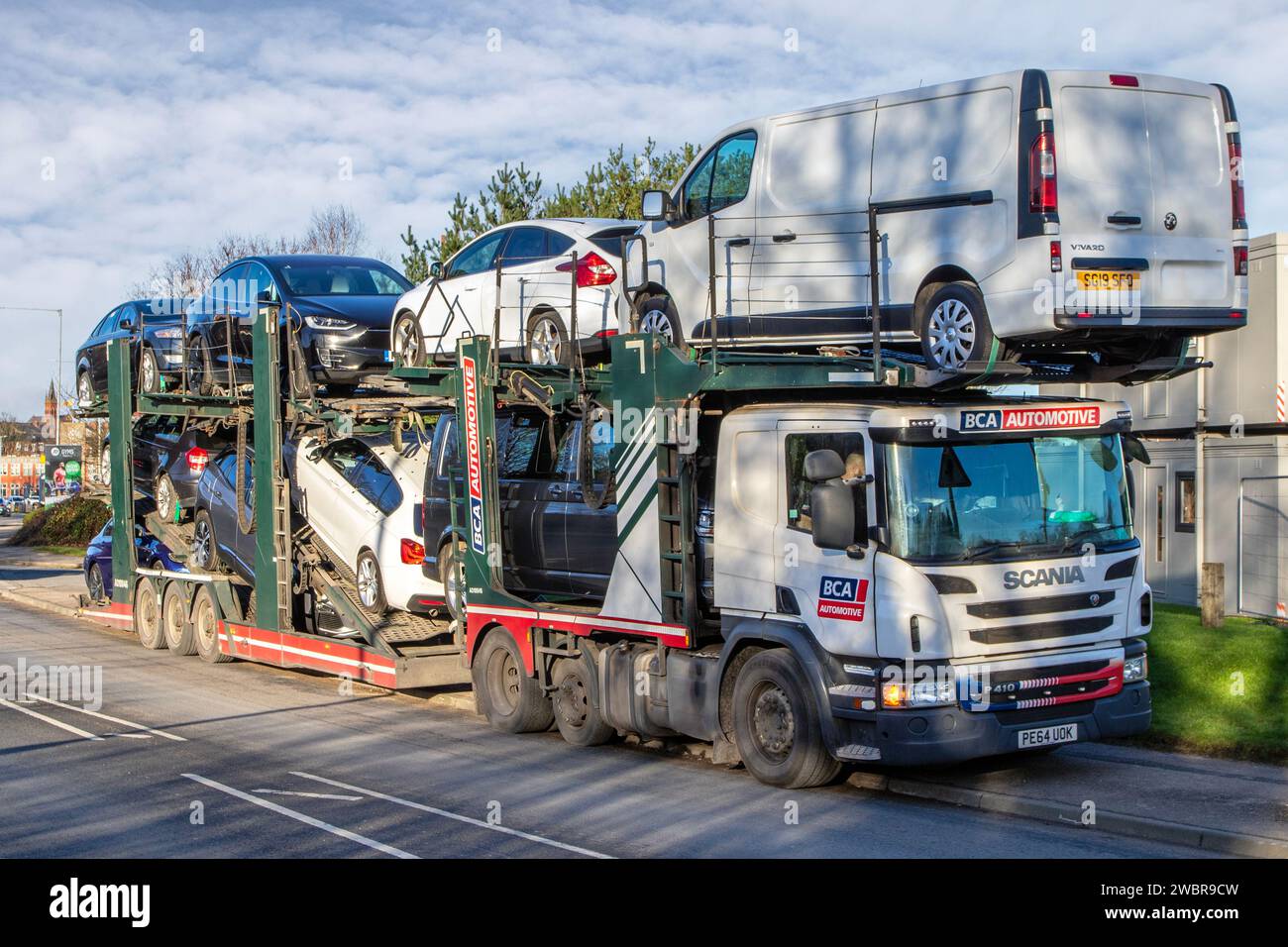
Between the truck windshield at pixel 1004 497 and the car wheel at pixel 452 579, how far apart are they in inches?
222

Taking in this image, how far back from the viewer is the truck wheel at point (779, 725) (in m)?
9.23

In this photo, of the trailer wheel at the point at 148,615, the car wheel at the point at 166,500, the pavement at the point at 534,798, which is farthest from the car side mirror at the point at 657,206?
the trailer wheel at the point at 148,615

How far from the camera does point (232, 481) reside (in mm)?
17250

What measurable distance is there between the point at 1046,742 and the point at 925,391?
253cm

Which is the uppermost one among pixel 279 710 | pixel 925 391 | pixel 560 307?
pixel 560 307

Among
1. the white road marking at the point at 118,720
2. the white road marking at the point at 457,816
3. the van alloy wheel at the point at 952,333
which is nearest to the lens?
the white road marking at the point at 457,816

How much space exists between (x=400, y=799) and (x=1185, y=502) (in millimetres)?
16154

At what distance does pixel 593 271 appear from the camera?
1296 cm

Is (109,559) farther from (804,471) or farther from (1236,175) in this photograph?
(1236,175)

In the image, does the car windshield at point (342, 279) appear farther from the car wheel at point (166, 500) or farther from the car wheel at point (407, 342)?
the car wheel at point (166, 500)

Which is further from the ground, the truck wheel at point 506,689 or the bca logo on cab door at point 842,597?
the bca logo on cab door at point 842,597

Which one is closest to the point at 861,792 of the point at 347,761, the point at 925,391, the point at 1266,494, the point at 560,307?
the point at 925,391

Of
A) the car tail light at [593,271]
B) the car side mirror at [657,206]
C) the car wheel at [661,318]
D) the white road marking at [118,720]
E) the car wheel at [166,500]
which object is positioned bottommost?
the white road marking at [118,720]
